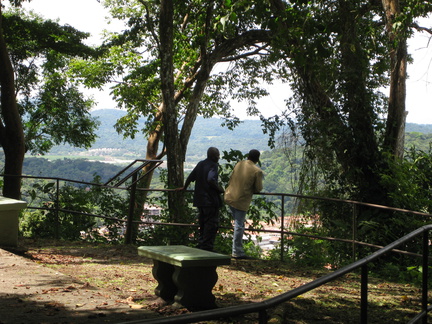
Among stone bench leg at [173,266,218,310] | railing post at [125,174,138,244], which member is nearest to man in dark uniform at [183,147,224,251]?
railing post at [125,174,138,244]

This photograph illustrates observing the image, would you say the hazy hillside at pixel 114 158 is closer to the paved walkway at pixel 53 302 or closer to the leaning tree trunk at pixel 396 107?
the leaning tree trunk at pixel 396 107

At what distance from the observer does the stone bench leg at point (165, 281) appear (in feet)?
19.4

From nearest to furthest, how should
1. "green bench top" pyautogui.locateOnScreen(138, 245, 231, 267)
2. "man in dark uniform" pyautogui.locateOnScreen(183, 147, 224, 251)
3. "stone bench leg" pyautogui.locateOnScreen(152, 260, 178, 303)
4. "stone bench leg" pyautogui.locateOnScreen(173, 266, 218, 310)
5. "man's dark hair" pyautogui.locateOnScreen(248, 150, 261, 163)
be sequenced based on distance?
"green bench top" pyautogui.locateOnScreen(138, 245, 231, 267) → "stone bench leg" pyautogui.locateOnScreen(173, 266, 218, 310) → "stone bench leg" pyautogui.locateOnScreen(152, 260, 178, 303) → "man in dark uniform" pyautogui.locateOnScreen(183, 147, 224, 251) → "man's dark hair" pyautogui.locateOnScreen(248, 150, 261, 163)

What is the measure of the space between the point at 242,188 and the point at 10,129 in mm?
9118

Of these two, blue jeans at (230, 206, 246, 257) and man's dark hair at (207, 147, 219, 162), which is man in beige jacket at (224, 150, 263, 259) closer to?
blue jeans at (230, 206, 246, 257)

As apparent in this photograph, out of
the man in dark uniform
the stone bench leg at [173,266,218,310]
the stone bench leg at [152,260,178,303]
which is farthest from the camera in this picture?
the man in dark uniform

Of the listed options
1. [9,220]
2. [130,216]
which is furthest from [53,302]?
[130,216]

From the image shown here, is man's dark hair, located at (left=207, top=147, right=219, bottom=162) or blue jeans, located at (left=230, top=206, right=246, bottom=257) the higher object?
man's dark hair, located at (left=207, top=147, right=219, bottom=162)

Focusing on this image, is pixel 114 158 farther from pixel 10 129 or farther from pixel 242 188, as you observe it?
pixel 242 188

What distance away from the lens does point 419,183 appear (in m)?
9.96

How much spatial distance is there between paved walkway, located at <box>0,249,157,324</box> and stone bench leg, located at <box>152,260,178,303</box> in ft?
1.57

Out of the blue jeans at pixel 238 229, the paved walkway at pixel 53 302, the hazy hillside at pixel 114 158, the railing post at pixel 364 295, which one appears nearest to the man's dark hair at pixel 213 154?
the blue jeans at pixel 238 229

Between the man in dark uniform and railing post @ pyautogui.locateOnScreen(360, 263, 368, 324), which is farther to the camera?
the man in dark uniform

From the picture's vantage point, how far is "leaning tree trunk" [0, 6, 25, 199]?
1534 centimetres
